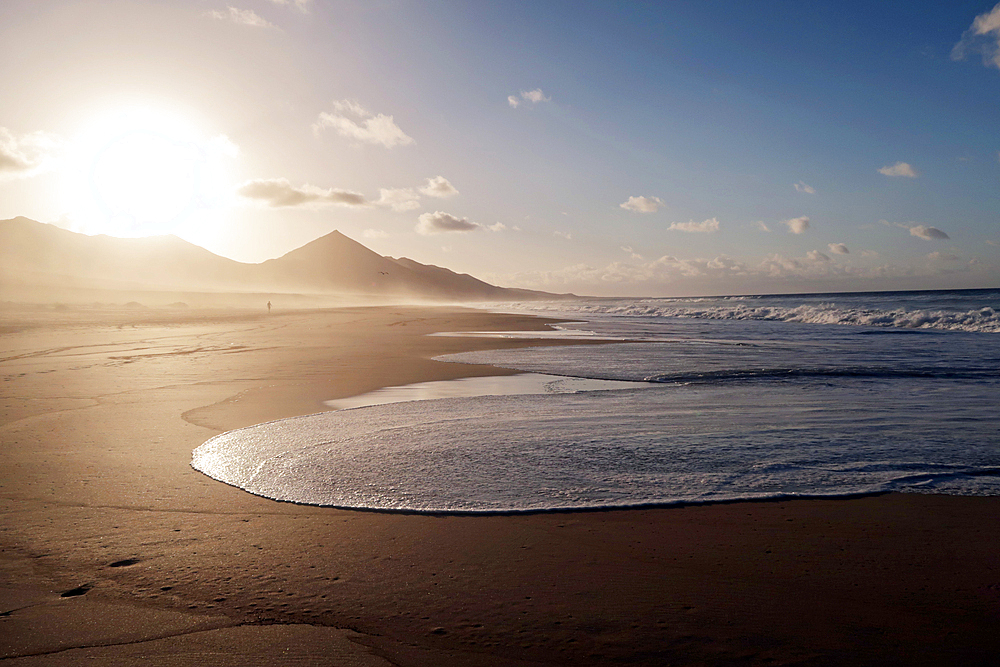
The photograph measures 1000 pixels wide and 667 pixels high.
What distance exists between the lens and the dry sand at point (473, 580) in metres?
2.52

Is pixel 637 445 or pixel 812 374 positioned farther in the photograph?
pixel 812 374

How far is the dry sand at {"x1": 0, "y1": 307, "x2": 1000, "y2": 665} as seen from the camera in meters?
2.52

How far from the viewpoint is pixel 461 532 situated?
12.4ft

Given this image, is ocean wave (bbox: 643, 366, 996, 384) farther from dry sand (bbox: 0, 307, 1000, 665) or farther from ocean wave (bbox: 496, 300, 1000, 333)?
ocean wave (bbox: 496, 300, 1000, 333)

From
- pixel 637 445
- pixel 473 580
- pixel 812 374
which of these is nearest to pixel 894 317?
pixel 812 374

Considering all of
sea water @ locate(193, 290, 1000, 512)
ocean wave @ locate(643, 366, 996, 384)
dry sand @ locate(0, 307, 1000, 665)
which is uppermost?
ocean wave @ locate(643, 366, 996, 384)

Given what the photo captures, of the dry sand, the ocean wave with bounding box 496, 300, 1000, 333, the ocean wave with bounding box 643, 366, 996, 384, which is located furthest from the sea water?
the ocean wave with bounding box 496, 300, 1000, 333

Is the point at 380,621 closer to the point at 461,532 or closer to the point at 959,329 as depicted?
the point at 461,532

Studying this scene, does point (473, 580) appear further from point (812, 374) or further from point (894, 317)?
point (894, 317)

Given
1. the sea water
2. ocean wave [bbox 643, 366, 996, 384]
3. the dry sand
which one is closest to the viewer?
the dry sand

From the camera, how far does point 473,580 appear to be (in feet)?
10.2

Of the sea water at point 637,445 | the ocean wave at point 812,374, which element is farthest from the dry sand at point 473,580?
the ocean wave at point 812,374

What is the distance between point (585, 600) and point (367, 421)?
4815 millimetres

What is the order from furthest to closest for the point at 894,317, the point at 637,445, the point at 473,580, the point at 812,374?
the point at 894,317 → the point at 812,374 → the point at 637,445 → the point at 473,580
